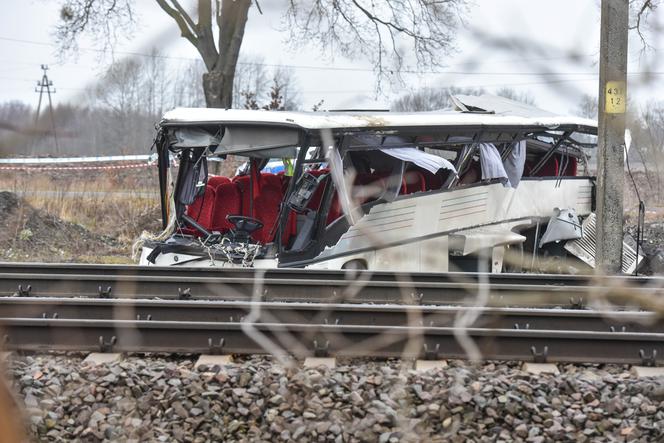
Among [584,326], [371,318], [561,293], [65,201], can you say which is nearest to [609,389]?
[584,326]

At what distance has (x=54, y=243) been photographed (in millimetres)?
16156

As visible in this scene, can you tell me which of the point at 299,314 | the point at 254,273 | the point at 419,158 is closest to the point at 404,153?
the point at 419,158

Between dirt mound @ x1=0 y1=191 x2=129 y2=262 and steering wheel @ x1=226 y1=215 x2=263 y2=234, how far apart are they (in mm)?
4068

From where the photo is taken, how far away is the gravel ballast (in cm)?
486

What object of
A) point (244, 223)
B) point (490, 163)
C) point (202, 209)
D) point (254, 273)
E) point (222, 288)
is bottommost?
point (222, 288)

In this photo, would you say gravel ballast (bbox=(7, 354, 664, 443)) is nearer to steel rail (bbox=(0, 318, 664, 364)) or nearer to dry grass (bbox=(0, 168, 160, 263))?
steel rail (bbox=(0, 318, 664, 364))

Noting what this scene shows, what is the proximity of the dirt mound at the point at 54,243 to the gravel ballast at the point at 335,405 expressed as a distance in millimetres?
9635

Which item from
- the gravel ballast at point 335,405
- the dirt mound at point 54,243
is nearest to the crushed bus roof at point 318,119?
the dirt mound at point 54,243

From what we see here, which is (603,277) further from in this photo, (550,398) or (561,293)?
(550,398)

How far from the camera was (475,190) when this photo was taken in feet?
42.2

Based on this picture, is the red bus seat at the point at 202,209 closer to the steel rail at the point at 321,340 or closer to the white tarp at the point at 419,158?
the white tarp at the point at 419,158

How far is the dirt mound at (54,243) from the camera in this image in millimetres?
14797

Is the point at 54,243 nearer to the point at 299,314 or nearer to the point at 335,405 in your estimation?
the point at 299,314

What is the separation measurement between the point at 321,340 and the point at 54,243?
1141 centimetres
